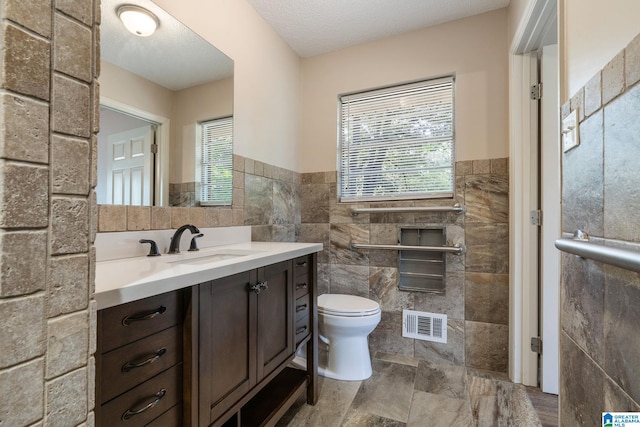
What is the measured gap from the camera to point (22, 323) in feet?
1.32

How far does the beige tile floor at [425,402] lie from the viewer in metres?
1.53

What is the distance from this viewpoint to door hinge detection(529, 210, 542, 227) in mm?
1782

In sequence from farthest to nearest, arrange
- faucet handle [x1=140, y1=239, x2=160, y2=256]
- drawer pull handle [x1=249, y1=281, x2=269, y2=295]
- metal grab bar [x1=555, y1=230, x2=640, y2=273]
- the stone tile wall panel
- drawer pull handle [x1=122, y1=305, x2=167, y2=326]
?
1. faucet handle [x1=140, y1=239, x2=160, y2=256]
2. drawer pull handle [x1=249, y1=281, x2=269, y2=295]
3. drawer pull handle [x1=122, y1=305, x2=167, y2=326]
4. metal grab bar [x1=555, y1=230, x2=640, y2=273]
5. the stone tile wall panel

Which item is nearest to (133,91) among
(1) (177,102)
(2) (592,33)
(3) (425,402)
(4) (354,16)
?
(1) (177,102)

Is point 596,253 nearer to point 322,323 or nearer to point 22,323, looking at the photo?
point 22,323

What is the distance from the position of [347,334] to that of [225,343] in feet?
3.39

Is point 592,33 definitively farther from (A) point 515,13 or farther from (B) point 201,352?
(B) point 201,352

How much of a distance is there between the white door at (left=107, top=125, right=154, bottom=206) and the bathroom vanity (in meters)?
0.28

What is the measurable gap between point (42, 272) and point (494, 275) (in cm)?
227

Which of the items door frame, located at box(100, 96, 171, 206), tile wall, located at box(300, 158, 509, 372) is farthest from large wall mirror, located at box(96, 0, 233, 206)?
tile wall, located at box(300, 158, 509, 372)

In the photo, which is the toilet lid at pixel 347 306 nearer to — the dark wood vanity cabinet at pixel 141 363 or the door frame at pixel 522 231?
the door frame at pixel 522 231

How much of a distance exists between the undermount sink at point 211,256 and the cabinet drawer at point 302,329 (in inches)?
18.6

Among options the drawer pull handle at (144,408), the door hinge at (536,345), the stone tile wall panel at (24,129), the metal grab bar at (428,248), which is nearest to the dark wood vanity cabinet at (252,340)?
the drawer pull handle at (144,408)

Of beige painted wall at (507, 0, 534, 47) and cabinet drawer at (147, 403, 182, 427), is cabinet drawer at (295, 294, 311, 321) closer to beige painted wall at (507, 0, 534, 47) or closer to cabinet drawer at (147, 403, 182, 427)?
cabinet drawer at (147, 403, 182, 427)
